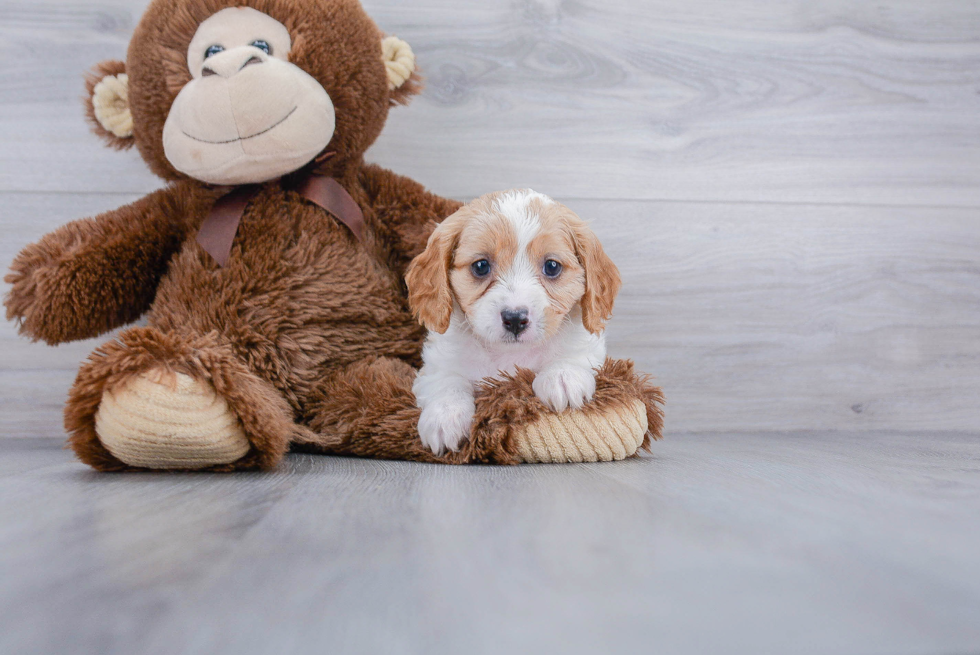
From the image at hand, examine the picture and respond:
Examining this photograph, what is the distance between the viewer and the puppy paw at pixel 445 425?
3.23 feet

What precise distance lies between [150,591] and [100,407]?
1.58 ft

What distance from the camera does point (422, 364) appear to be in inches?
50.0

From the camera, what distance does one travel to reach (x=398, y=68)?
4.08 ft

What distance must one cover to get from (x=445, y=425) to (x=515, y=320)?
0.19 meters

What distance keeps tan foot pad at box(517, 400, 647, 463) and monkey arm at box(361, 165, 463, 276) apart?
473 millimetres

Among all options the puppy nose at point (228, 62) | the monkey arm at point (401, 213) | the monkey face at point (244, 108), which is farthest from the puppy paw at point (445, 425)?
the puppy nose at point (228, 62)

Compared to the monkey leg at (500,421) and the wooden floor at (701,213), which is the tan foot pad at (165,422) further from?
the monkey leg at (500,421)

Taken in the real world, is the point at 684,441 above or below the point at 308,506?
below

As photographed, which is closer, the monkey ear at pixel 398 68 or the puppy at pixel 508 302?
the puppy at pixel 508 302

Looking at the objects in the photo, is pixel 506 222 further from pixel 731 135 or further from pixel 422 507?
pixel 731 135

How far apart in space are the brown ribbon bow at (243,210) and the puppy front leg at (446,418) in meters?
0.38

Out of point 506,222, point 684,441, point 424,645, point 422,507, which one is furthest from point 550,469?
point 684,441

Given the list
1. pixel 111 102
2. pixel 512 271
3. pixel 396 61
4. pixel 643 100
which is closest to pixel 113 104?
pixel 111 102

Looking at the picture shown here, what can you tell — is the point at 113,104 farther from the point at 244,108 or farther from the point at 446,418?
the point at 446,418
